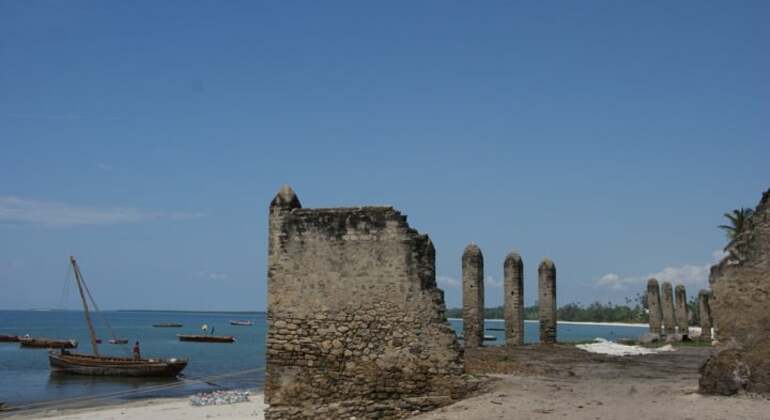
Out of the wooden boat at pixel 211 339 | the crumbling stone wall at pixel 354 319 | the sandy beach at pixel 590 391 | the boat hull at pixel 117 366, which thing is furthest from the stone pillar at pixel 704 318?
the wooden boat at pixel 211 339

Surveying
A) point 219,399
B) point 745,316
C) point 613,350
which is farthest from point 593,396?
point 219,399

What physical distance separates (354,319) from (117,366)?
1258 inches

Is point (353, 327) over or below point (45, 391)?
over

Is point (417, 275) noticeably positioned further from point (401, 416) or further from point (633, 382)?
point (633, 382)

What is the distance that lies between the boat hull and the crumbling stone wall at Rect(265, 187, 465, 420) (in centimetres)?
3017

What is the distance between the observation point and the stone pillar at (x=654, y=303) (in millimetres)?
33875

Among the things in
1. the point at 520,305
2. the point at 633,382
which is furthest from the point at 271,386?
the point at 520,305

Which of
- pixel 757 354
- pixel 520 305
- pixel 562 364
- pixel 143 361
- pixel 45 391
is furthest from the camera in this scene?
pixel 143 361

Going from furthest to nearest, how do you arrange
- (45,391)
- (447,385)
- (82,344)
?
(82,344) → (45,391) → (447,385)

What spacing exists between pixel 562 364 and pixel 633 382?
150 inches

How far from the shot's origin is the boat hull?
133 feet

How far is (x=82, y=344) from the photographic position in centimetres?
8150

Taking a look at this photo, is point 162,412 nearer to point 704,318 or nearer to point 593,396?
point 593,396

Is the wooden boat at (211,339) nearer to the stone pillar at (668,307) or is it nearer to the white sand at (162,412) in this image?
the white sand at (162,412)
